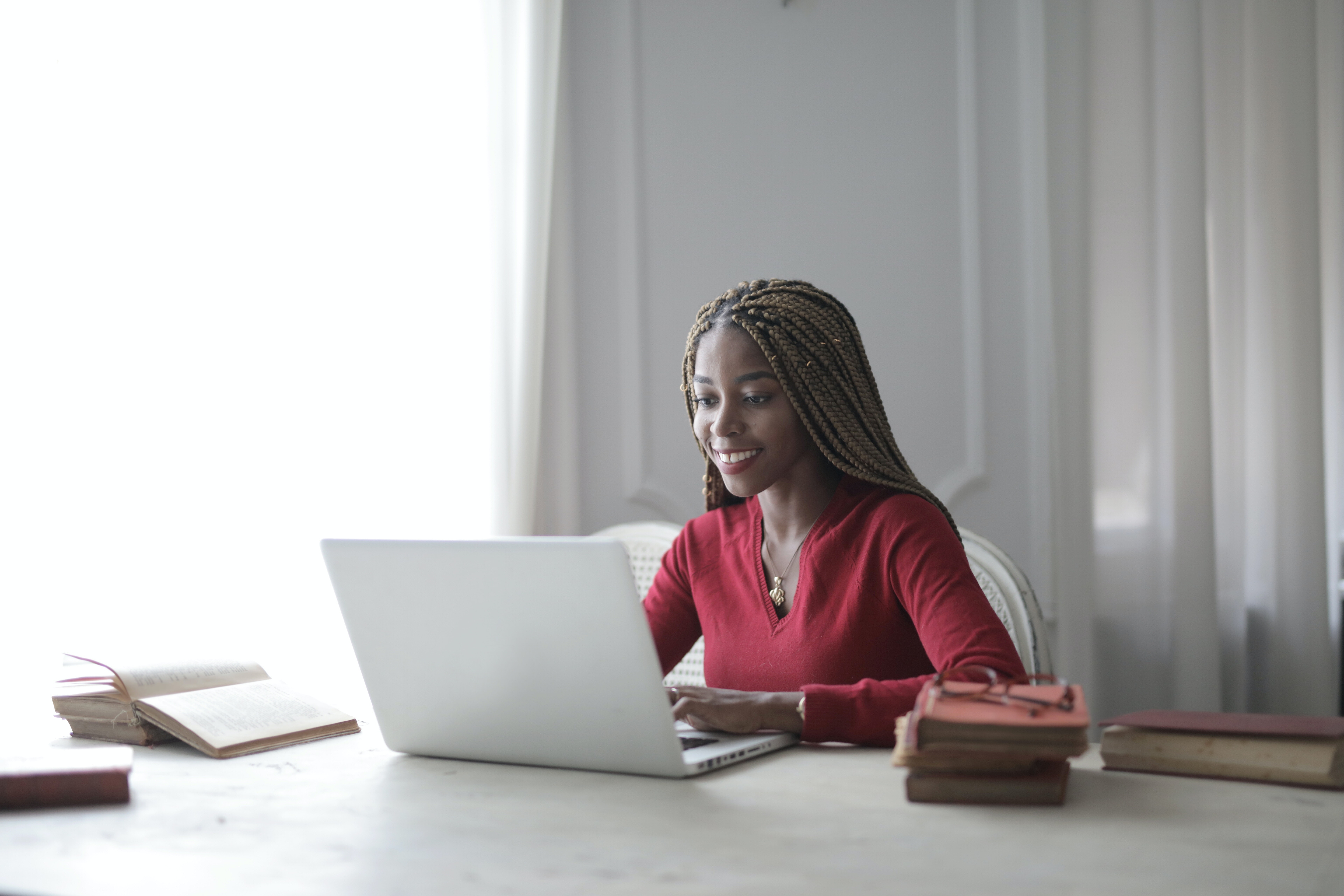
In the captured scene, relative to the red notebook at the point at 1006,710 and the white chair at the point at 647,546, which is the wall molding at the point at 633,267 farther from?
the red notebook at the point at 1006,710

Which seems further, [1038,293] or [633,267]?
[633,267]

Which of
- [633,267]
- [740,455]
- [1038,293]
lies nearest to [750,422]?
[740,455]

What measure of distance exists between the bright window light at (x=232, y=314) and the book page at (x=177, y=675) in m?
0.15

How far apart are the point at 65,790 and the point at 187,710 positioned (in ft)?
0.91

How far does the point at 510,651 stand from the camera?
1.04 m

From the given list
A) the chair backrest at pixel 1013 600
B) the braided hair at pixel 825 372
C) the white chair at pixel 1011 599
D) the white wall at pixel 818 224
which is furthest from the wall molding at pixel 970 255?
the braided hair at pixel 825 372

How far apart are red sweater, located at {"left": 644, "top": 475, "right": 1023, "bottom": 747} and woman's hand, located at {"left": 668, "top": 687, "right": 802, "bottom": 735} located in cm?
3

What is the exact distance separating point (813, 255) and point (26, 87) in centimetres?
158

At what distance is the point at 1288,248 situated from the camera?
6.96 ft

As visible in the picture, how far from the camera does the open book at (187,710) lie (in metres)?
1.22

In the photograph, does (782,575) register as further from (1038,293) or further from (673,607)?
(1038,293)

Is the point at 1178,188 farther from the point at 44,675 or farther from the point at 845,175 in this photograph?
the point at 44,675

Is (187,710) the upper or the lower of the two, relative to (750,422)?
lower

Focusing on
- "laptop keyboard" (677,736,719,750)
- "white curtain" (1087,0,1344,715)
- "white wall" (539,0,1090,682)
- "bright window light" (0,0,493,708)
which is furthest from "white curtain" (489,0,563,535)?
"laptop keyboard" (677,736,719,750)
